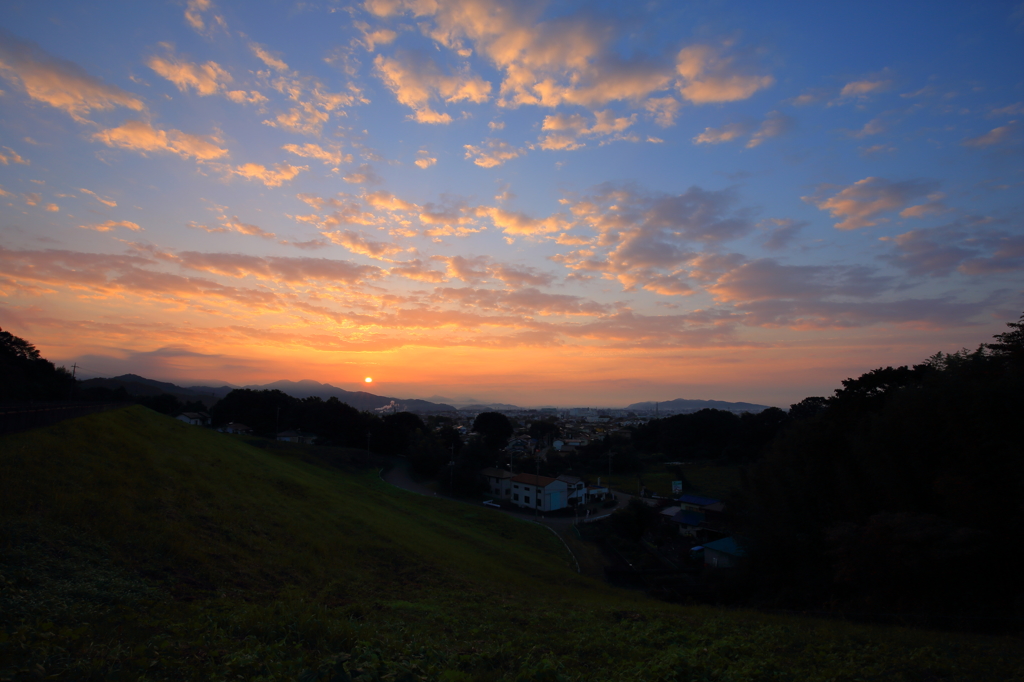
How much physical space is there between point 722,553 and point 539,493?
20433 millimetres

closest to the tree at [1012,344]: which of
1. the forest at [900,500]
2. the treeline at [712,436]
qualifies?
the forest at [900,500]

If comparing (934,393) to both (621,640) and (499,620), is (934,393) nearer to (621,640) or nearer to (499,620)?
(621,640)

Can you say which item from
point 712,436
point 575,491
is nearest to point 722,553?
point 575,491

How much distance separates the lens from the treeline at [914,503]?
13.4 metres

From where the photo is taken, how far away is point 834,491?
64.2 ft

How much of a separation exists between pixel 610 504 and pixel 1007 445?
39197 millimetres

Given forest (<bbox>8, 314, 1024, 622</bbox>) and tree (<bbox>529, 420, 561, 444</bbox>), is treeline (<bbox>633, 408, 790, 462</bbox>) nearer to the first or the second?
tree (<bbox>529, 420, 561, 444</bbox>)

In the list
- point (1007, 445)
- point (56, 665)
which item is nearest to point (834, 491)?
point (1007, 445)

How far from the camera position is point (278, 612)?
27.4 feet

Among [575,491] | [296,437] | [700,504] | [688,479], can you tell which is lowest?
[688,479]

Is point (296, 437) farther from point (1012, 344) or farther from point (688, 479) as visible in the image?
point (1012, 344)

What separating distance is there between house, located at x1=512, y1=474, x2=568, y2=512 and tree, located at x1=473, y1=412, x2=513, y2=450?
22359 mm

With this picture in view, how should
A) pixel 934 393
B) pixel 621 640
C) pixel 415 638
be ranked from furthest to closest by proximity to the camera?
pixel 934 393 → pixel 621 640 → pixel 415 638

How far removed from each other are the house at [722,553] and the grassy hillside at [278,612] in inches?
619
